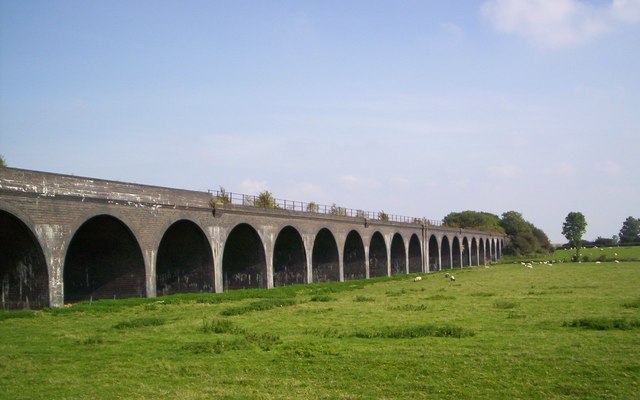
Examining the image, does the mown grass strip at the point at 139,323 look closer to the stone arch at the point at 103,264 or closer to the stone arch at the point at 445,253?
the stone arch at the point at 103,264

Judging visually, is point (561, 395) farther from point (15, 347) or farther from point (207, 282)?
point (207, 282)

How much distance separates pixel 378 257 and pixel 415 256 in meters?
12.7

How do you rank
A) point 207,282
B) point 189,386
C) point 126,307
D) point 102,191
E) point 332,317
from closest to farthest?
point 189,386 < point 332,317 < point 126,307 < point 102,191 < point 207,282

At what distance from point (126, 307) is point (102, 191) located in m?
4.90

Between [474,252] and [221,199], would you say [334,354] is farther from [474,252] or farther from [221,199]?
[474,252]

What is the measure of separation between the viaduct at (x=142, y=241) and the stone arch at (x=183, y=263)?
0.05 metres

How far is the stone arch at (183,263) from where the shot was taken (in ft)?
93.8

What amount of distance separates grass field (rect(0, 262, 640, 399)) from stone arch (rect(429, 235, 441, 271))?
5461cm

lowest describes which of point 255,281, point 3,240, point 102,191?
point 255,281

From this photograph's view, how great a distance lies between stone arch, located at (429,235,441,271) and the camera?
71431 millimetres

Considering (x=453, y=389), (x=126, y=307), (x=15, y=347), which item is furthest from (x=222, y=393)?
(x=126, y=307)

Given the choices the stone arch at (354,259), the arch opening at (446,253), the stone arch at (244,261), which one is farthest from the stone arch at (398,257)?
the stone arch at (244,261)

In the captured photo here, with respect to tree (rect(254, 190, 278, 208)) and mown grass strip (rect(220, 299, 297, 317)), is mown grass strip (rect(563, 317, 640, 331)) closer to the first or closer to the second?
mown grass strip (rect(220, 299, 297, 317))

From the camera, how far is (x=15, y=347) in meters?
11.6
